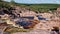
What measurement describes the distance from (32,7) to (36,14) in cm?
21

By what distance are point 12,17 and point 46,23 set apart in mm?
857

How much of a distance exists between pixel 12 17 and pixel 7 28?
366 millimetres

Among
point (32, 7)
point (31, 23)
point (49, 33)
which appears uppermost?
point (32, 7)

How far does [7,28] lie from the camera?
346cm

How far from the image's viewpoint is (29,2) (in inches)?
149

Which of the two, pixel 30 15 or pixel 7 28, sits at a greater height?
pixel 30 15

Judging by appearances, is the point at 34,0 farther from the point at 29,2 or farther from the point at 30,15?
the point at 30,15

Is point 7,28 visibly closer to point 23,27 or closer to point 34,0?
point 23,27

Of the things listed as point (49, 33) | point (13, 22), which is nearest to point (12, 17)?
point (13, 22)

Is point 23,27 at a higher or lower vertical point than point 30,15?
lower

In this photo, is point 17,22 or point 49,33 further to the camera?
point 17,22

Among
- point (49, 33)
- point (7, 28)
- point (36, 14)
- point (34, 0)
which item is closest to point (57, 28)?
point (49, 33)

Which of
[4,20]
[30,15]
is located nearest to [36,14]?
[30,15]

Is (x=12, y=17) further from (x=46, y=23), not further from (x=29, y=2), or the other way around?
(x=46, y=23)
